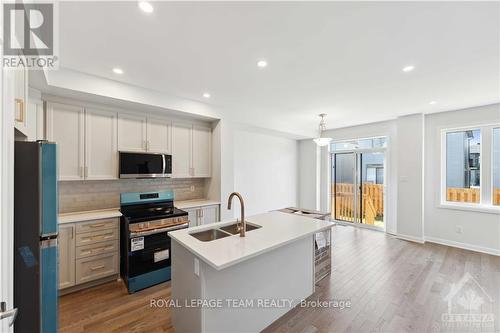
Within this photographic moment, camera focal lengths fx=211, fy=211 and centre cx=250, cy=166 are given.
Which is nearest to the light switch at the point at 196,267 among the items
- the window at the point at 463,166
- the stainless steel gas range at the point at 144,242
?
the stainless steel gas range at the point at 144,242

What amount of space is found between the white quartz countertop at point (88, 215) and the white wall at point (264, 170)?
244cm

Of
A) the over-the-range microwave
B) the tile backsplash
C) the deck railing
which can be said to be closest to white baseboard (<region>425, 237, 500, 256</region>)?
the deck railing

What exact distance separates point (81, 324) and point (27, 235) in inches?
Result: 54.2

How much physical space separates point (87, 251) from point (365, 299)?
3.44m

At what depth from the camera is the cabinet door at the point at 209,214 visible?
3717 mm

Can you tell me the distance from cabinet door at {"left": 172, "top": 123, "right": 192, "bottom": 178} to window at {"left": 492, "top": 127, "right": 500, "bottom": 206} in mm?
5620

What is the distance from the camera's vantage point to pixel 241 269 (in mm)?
1822

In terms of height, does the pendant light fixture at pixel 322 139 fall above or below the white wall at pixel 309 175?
above

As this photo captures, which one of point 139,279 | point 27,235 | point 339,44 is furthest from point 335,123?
point 27,235

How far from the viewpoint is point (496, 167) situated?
3.88 meters

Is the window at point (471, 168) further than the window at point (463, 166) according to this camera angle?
No

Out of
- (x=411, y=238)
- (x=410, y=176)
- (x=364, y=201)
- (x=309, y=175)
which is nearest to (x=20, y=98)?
(x=410, y=176)

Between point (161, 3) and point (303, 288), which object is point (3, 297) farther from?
point (303, 288)

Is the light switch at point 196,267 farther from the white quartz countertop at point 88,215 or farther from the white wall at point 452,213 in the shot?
the white wall at point 452,213
